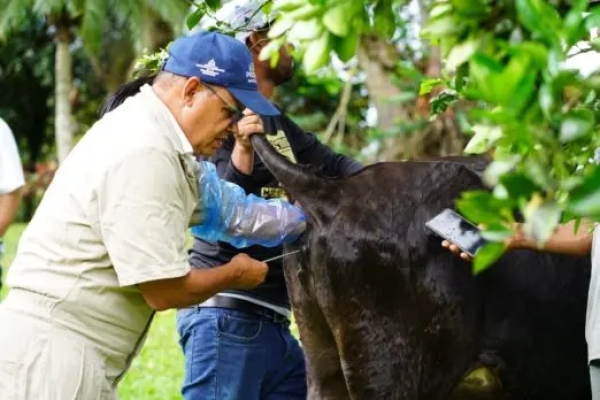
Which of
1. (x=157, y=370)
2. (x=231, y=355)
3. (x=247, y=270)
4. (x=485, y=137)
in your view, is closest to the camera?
(x=485, y=137)

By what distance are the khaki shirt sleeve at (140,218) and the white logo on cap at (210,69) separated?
374mm

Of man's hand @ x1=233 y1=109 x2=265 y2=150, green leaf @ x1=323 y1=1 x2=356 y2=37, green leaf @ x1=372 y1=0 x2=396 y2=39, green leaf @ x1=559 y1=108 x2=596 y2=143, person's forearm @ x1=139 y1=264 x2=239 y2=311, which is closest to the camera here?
green leaf @ x1=559 y1=108 x2=596 y2=143

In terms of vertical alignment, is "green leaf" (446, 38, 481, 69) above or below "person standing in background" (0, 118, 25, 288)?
above

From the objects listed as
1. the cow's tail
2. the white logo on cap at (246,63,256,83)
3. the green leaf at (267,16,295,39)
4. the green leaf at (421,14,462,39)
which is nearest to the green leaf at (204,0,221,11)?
the white logo on cap at (246,63,256,83)

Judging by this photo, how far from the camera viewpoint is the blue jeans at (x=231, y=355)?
4.97 meters

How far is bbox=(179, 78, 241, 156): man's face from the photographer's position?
4027 mm

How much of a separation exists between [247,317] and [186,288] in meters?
1.15

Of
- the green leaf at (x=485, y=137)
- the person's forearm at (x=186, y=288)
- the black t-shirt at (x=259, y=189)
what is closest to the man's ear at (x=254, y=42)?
the black t-shirt at (x=259, y=189)

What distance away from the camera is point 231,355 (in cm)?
499

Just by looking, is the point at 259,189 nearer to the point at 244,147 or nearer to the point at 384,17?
the point at 244,147

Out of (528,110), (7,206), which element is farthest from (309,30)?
(7,206)

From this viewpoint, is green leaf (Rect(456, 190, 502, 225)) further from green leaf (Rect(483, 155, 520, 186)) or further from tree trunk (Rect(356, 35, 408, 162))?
tree trunk (Rect(356, 35, 408, 162))

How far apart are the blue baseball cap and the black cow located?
47 cm

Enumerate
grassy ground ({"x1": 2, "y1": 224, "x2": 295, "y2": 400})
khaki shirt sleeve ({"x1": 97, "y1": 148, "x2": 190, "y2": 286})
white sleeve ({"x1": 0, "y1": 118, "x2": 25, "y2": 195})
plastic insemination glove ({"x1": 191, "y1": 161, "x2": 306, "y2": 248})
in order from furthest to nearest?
1. grassy ground ({"x1": 2, "y1": 224, "x2": 295, "y2": 400})
2. white sleeve ({"x1": 0, "y1": 118, "x2": 25, "y2": 195})
3. plastic insemination glove ({"x1": 191, "y1": 161, "x2": 306, "y2": 248})
4. khaki shirt sleeve ({"x1": 97, "y1": 148, "x2": 190, "y2": 286})
